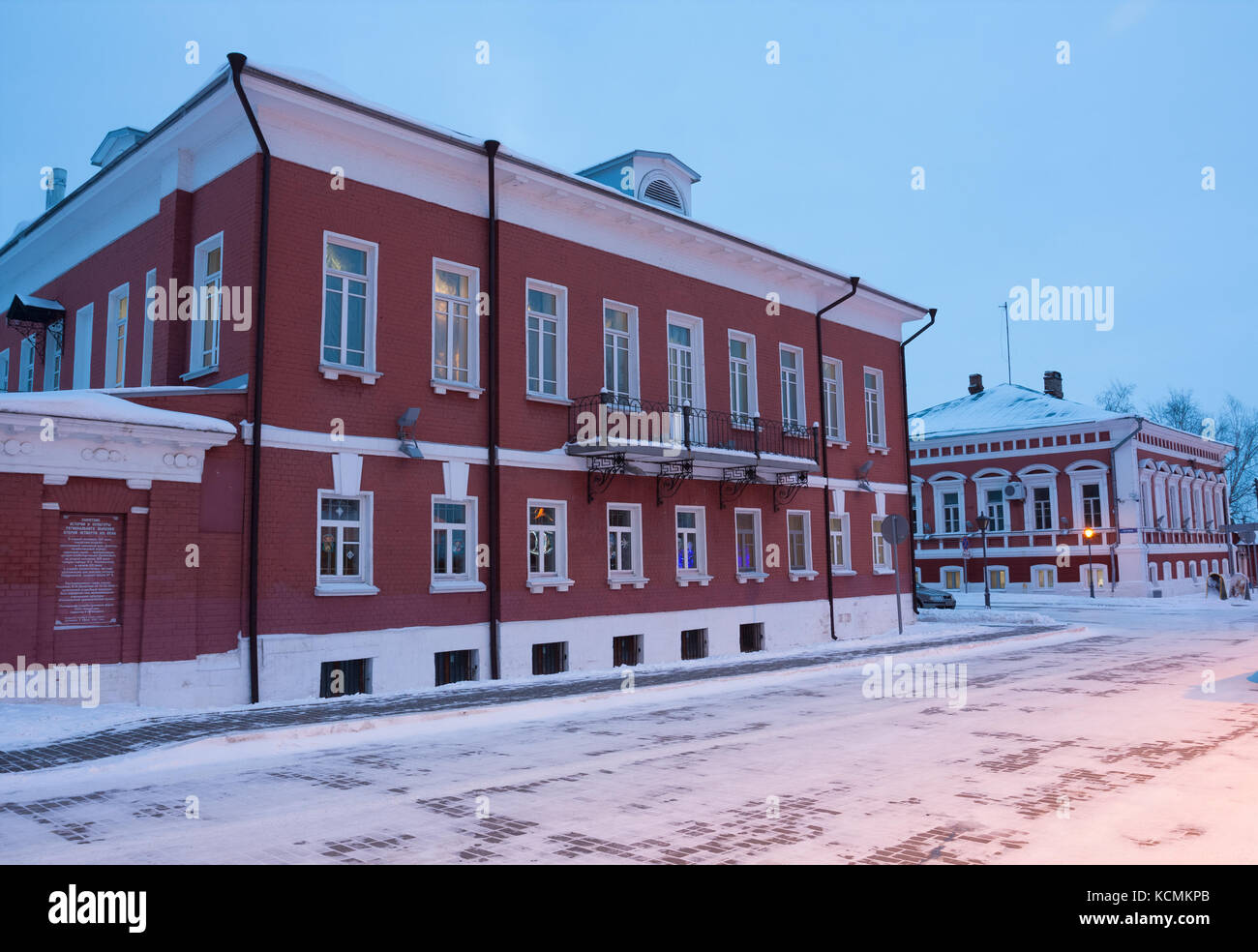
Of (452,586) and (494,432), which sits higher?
(494,432)

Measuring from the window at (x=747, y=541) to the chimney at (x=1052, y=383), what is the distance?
3351 cm

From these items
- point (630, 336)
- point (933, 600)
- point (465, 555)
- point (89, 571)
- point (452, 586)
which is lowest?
point (933, 600)

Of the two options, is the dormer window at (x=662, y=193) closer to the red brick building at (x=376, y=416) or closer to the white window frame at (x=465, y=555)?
the red brick building at (x=376, y=416)

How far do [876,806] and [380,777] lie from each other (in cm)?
421

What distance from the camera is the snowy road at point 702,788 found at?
18.9 feet

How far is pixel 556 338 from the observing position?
1769 centimetres

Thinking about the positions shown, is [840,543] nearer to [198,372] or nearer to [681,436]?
[681,436]

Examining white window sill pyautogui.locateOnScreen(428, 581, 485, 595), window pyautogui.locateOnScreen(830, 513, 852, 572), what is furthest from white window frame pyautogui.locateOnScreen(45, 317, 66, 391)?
window pyautogui.locateOnScreen(830, 513, 852, 572)

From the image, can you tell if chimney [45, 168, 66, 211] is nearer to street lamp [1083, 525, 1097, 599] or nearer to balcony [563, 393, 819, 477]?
balcony [563, 393, 819, 477]

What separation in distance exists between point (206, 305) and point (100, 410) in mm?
3959

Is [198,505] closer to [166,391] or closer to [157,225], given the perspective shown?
[166,391]

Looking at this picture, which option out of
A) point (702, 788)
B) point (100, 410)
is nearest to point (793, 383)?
point (100, 410)

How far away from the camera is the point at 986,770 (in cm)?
794
